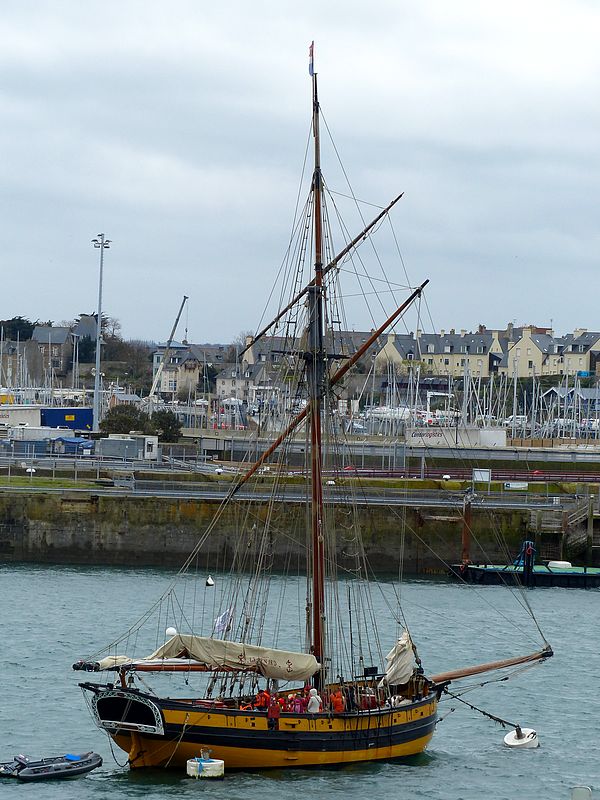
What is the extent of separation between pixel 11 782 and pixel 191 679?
11.2 metres

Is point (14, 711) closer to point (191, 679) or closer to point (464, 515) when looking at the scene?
point (191, 679)

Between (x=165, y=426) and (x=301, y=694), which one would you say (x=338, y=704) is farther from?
(x=165, y=426)

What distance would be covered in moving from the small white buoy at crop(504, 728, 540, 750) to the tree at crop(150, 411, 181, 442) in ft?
229

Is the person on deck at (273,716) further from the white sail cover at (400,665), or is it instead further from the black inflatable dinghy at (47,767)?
the black inflatable dinghy at (47,767)

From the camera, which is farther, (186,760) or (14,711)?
(14,711)

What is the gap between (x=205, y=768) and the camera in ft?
104

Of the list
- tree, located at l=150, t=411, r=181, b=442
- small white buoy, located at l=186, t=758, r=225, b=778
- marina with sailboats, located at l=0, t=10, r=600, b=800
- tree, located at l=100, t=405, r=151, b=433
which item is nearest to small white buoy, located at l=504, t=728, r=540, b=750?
marina with sailboats, located at l=0, t=10, r=600, b=800

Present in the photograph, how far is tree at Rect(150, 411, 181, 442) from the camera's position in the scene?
10500cm

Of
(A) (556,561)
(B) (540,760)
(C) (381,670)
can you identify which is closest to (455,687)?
(C) (381,670)

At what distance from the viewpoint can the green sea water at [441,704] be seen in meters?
31.8

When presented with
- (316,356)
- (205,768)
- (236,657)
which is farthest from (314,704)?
(316,356)

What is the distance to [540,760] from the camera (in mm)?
34562

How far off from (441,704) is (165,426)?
6866cm

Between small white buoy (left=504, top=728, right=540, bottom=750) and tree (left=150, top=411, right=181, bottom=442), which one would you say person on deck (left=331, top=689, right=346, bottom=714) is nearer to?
small white buoy (left=504, top=728, right=540, bottom=750)
